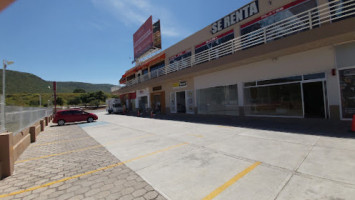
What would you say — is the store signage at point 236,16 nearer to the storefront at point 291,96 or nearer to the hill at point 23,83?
the storefront at point 291,96

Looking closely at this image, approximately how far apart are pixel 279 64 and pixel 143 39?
74.7ft

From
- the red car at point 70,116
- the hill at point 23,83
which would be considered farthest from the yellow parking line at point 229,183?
the hill at point 23,83

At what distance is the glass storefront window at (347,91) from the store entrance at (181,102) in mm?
13772

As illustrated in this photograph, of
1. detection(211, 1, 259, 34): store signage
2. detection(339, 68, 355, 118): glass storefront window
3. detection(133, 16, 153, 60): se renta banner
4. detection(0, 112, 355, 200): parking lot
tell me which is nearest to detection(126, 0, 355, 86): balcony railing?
detection(211, 1, 259, 34): store signage

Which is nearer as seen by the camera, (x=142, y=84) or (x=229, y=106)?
(x=229, y=106)

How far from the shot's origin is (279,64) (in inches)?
442

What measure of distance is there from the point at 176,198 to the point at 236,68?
41.6 feet

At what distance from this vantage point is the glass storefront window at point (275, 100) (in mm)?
10633

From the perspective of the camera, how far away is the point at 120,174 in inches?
170

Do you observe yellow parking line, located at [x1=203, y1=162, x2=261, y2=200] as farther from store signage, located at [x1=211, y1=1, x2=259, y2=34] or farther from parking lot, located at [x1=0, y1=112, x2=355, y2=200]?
store signage, located at [x1=211, y1=1, x2=259, y2=34]

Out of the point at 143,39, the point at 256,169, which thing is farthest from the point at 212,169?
the point at 143,39

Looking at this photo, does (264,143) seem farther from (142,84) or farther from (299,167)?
(142,84)

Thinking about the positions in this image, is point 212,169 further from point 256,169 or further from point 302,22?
point 302,22

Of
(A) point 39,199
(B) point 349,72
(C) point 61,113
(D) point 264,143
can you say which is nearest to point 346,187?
(D) point 264,143
